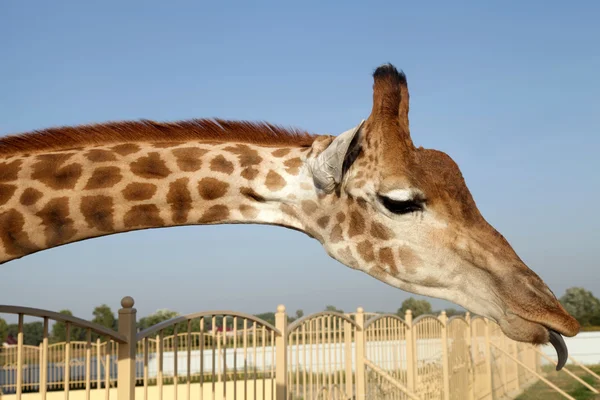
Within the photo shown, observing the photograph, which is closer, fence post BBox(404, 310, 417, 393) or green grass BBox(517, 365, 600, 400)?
fence post BBox(404, 310, 417, 393)

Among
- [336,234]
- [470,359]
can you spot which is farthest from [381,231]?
[470,359]

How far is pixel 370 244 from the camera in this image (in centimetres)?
354

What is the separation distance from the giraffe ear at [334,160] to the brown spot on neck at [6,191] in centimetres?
154

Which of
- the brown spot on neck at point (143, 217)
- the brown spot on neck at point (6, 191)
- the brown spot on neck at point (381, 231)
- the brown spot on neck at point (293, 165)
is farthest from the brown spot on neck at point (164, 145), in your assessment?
the brown spot on neck at point (381, 231)

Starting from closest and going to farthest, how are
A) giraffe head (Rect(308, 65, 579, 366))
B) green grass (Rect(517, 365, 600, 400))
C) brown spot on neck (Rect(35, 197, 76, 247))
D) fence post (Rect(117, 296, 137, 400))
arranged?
giraffe head (Rect(308, 65, 579, 366)) < brown spot on neck (Rect(35, 197, 76, 247)) < fence post (Rect(117, 296, 137, 400)) < green grass (Rect(517, 365, 600, 400))

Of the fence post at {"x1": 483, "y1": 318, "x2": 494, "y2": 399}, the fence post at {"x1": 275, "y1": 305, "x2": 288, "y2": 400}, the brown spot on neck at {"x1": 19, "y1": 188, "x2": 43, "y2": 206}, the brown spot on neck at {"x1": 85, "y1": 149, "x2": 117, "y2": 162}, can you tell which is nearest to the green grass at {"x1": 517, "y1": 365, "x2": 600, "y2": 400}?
the fence post at {"x1": 483, "y1": 318, "x2": 494, "y2": 399}

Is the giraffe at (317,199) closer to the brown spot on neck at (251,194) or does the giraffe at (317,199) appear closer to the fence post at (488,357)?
the brown spot on neck at (251,194)

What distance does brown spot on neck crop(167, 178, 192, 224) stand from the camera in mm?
3539

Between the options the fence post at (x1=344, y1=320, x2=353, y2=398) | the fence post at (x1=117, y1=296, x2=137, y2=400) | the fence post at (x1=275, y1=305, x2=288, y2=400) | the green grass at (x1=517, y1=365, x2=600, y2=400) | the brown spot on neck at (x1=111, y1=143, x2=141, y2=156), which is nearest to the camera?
the brown spot on neck at (x1=111, y1=143, x2=141, y2=156)

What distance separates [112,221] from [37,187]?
0.43 meters

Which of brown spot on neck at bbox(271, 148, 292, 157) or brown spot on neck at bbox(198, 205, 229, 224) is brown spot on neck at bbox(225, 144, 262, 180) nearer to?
brown spot on neck at bbox(271, 148, 292, 157)

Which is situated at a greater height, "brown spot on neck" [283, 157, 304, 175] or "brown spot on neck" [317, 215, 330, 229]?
"brown spot on neck" [283, 157, 304, 175]

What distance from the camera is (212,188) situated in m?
3.57

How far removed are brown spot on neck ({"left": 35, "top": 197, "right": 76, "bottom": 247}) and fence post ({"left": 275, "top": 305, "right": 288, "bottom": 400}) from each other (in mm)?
3275
